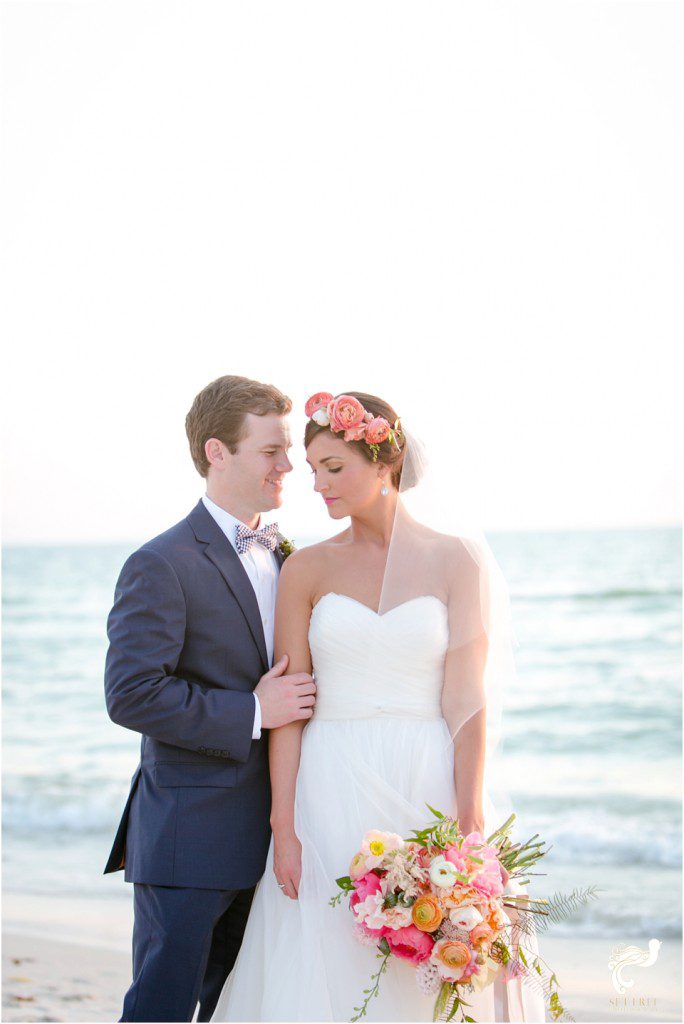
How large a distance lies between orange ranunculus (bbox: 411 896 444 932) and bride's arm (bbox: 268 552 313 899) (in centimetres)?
59

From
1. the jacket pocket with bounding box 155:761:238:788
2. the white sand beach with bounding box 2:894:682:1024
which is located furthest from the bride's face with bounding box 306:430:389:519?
the white sand beach with bounding box 2:894:682:1024

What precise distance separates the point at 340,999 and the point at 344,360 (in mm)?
10208

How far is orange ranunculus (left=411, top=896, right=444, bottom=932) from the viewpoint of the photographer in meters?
2.99

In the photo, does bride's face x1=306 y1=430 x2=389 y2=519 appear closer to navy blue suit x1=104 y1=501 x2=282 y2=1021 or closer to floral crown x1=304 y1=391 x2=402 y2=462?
floral crown x1=304 y1=391 x2=402 y2=462

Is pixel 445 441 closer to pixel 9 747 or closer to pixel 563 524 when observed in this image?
pixel 9 747

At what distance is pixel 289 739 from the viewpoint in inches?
141

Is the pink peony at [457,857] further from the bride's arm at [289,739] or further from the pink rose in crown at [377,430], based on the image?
the pink rose in crown at [377,430]

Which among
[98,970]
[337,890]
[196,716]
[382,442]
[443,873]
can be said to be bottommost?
[98,970]

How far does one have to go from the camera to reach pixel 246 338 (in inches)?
583

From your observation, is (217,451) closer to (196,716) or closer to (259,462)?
(259,462)

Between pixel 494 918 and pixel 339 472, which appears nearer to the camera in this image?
pixel 494 918

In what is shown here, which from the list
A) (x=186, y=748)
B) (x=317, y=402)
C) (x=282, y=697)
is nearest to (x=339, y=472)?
(x=317, y=402)

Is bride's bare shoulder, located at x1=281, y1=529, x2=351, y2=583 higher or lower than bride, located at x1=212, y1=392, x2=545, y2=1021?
higher

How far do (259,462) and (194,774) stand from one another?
1.10 m
